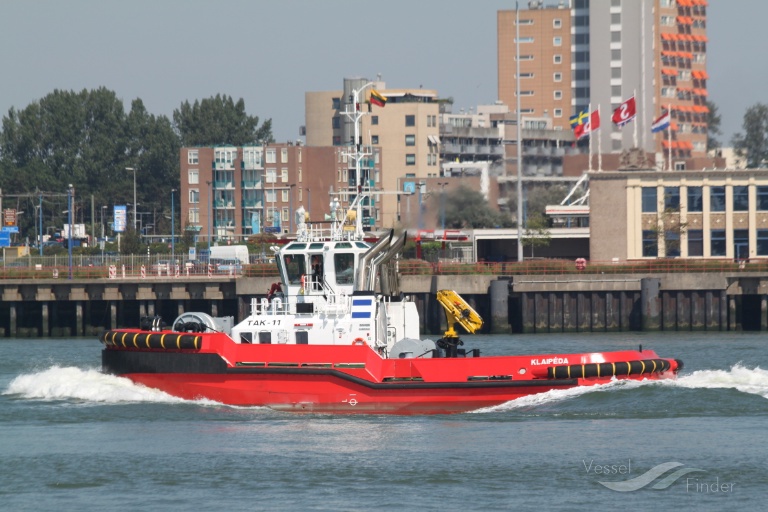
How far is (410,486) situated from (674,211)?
1428 inches

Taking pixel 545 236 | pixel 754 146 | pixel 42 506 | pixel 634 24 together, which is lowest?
pixel 42 506

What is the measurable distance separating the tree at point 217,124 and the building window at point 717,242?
71601mm

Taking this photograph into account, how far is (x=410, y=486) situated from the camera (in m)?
19.8

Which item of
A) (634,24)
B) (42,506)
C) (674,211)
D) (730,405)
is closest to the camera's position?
(42,506)

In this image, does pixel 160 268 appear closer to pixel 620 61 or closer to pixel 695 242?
pixel 695 242

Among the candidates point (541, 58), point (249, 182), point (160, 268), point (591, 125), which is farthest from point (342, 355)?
point (541, 58)

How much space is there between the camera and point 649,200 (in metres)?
54.7

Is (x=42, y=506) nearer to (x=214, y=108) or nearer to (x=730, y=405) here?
(x=730, y=405)

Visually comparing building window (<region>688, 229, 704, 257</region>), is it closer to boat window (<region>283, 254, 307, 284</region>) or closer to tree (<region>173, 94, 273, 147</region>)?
boat window (<region>283, 254, 307, 284</region>)

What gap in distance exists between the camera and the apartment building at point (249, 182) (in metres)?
98.1

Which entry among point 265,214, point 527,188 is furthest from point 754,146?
point 265,214

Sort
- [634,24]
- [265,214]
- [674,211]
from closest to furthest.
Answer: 1. [674,211]
2. [265,214]
3. [634,24]

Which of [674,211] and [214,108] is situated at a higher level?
[214,108]

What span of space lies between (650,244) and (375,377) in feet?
103
